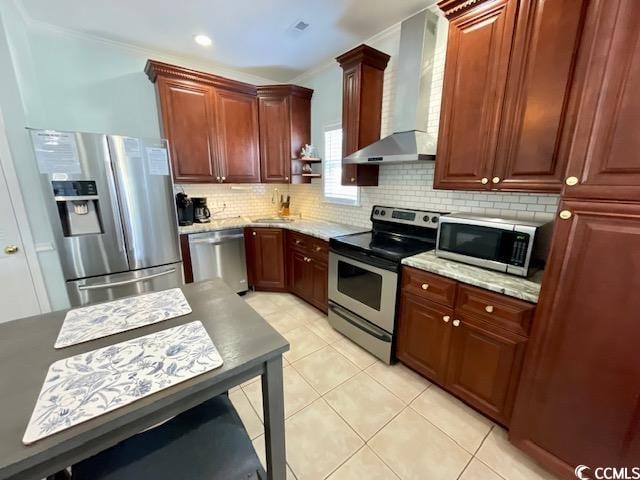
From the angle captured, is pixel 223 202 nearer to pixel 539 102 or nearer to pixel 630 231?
pixel 539 102

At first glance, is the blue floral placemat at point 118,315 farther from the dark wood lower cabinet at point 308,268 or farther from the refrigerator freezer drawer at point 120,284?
the dark wood lower cabinet at point 308,268

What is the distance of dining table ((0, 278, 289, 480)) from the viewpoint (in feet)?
1.98

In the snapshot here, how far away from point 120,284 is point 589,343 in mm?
3125

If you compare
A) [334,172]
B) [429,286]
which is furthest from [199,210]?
[429,286]

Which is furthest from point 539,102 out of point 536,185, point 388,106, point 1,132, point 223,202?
point 1,132

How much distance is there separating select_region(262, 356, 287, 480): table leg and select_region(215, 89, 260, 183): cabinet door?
106 inches

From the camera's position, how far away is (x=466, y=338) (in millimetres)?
1635

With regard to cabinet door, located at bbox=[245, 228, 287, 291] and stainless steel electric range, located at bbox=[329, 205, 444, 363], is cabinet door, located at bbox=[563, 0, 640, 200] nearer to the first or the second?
stainless steel electric range, located at bbox=[329, 205, 444, 363]

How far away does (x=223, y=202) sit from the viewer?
3.48m

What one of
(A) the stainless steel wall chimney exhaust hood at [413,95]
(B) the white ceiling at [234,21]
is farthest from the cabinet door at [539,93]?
(B) the white ceiling at [234,21]

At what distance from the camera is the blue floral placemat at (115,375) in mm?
654

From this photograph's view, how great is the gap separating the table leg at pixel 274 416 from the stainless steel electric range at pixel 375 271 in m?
1.21

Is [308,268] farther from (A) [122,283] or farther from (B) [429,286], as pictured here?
(A) [122,283]
